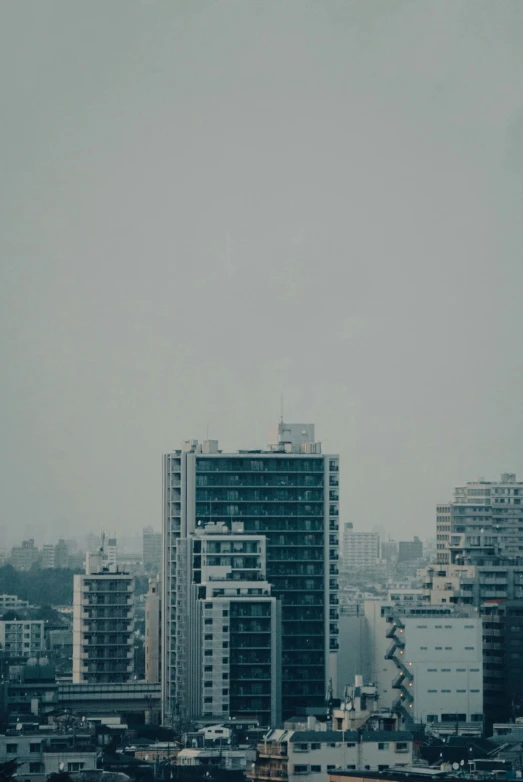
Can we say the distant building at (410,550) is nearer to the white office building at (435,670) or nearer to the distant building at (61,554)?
the distant building at (61,554)

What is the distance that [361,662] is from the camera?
261 ft

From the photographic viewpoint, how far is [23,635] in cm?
10469

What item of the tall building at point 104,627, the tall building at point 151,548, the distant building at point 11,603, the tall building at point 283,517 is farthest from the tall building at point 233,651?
the tall building at point 151,548

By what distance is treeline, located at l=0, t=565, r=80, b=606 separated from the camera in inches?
5418

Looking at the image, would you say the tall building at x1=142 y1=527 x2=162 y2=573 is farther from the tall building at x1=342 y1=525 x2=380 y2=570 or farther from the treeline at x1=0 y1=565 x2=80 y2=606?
the tall building at x1=342 y1=525 x2=380 y2=570

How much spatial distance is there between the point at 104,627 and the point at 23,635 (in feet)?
81.3

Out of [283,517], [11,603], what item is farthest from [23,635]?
[283,517]

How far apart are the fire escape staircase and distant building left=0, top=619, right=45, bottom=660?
2750 cm

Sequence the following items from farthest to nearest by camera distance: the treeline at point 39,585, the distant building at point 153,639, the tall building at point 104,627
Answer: the treeline at point 39,585 → the distant building at point 153,639 → the tall building at point 104,627

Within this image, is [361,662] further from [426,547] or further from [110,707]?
[426,547]

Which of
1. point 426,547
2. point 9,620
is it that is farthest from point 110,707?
Result: point 426,547

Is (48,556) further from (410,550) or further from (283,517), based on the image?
(283,517)

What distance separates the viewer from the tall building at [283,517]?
252 ft

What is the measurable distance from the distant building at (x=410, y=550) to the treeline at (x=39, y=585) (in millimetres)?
25350
